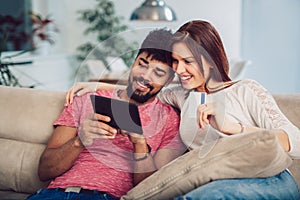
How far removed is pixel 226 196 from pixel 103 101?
461mm

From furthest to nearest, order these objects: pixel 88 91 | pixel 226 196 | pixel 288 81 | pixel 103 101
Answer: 1. pixel 288 81
2. pixel 88 91
3. pixel 103 101
4. pixel 226 196

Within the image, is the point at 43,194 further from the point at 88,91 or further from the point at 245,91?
the point at 245,91

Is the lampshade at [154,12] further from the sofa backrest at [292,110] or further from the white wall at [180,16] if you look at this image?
the sofa backrest at [292,110]

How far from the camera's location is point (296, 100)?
169 cm

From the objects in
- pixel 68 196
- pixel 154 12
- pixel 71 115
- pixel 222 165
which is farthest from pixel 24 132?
pixel 154 12

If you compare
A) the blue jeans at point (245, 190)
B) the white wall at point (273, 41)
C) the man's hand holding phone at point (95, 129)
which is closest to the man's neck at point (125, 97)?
the man's hand holding phone at point (95, 129)

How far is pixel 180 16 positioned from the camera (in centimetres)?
599

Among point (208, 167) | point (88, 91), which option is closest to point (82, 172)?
point (88, 91)

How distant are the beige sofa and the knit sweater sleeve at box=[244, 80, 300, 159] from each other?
0.80 meters

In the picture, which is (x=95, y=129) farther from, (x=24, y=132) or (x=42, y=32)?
→ (x=42, y=32)

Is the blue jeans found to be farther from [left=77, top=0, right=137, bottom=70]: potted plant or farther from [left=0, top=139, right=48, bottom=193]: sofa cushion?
[left=77, top=0, right=137, bottom=70]: potted plant

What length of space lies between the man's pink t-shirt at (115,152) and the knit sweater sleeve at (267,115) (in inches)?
9.9

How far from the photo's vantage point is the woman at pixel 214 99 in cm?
137

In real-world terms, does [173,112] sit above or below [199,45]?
below
